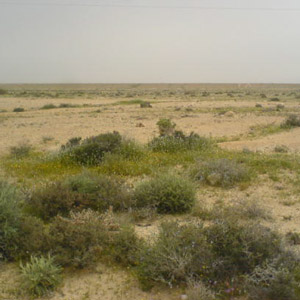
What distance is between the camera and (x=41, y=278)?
3615 mm

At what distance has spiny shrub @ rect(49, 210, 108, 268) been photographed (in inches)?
158

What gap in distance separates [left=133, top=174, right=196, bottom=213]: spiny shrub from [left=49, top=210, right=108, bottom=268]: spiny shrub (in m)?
1.31

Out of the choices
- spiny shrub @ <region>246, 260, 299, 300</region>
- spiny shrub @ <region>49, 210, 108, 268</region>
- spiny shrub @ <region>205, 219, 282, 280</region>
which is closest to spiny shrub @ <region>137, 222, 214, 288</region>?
spiny shrub @ <region>205, 219, 282, 280</region>

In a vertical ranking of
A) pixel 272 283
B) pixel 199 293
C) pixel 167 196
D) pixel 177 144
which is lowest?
pixel 199 293

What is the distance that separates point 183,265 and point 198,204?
2337 mm

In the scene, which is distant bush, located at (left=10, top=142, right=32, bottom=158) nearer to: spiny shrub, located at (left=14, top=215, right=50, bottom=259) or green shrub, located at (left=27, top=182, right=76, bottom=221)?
green shrub, located at (left=27, top=182, right=76, bottom=221)

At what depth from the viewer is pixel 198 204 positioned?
592 cm

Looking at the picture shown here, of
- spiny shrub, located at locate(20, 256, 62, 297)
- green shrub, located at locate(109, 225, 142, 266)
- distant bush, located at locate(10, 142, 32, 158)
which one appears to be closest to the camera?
spiny shrub, located at locate(20, 256, 62, 297)

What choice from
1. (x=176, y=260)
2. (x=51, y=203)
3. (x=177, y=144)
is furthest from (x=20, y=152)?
(x=176, y=260)

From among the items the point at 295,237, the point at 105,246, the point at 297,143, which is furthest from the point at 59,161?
the point at 297,143

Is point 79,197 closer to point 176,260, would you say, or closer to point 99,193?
point 99,193

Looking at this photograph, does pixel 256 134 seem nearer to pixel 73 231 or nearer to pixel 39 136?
pixel 39 136

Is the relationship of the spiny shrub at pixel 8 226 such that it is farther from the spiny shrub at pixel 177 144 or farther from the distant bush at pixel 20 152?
the distant bush at pixel 20 152

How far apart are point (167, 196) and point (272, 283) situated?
2.60 metres
